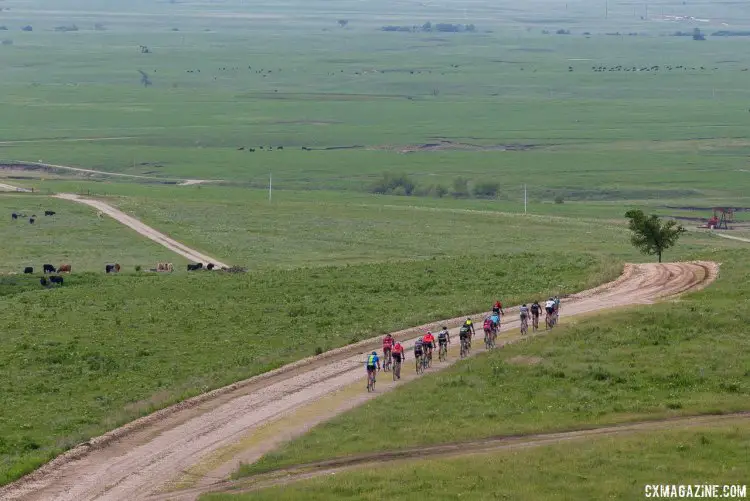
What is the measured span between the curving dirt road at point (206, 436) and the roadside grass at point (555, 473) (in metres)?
2.64

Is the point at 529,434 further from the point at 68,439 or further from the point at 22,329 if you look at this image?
the point at 22,329

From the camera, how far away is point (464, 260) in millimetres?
72188

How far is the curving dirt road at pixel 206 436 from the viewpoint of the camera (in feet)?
108

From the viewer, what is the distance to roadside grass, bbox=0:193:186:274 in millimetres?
83688

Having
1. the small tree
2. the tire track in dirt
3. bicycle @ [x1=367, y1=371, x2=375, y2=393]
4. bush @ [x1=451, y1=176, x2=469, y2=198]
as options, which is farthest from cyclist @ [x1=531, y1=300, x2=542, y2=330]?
bush @ [x1=451, y1=176, x2=469, y2=198]

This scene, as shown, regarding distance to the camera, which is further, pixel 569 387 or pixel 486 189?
pixel 486 189

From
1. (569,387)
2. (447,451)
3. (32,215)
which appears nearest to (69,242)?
(32,215)

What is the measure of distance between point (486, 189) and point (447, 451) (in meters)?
121

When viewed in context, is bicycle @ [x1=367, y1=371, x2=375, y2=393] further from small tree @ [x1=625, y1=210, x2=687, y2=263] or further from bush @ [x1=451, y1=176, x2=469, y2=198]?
bush @ [x1=451, y1=176, x2=469, y2=198]

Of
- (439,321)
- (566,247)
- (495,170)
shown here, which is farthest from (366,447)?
(495,170)

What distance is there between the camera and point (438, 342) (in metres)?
46.2

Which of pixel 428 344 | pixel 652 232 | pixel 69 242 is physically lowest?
pixel 428 344

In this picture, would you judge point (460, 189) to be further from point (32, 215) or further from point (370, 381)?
point (370, 381)

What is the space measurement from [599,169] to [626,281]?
362 feet
